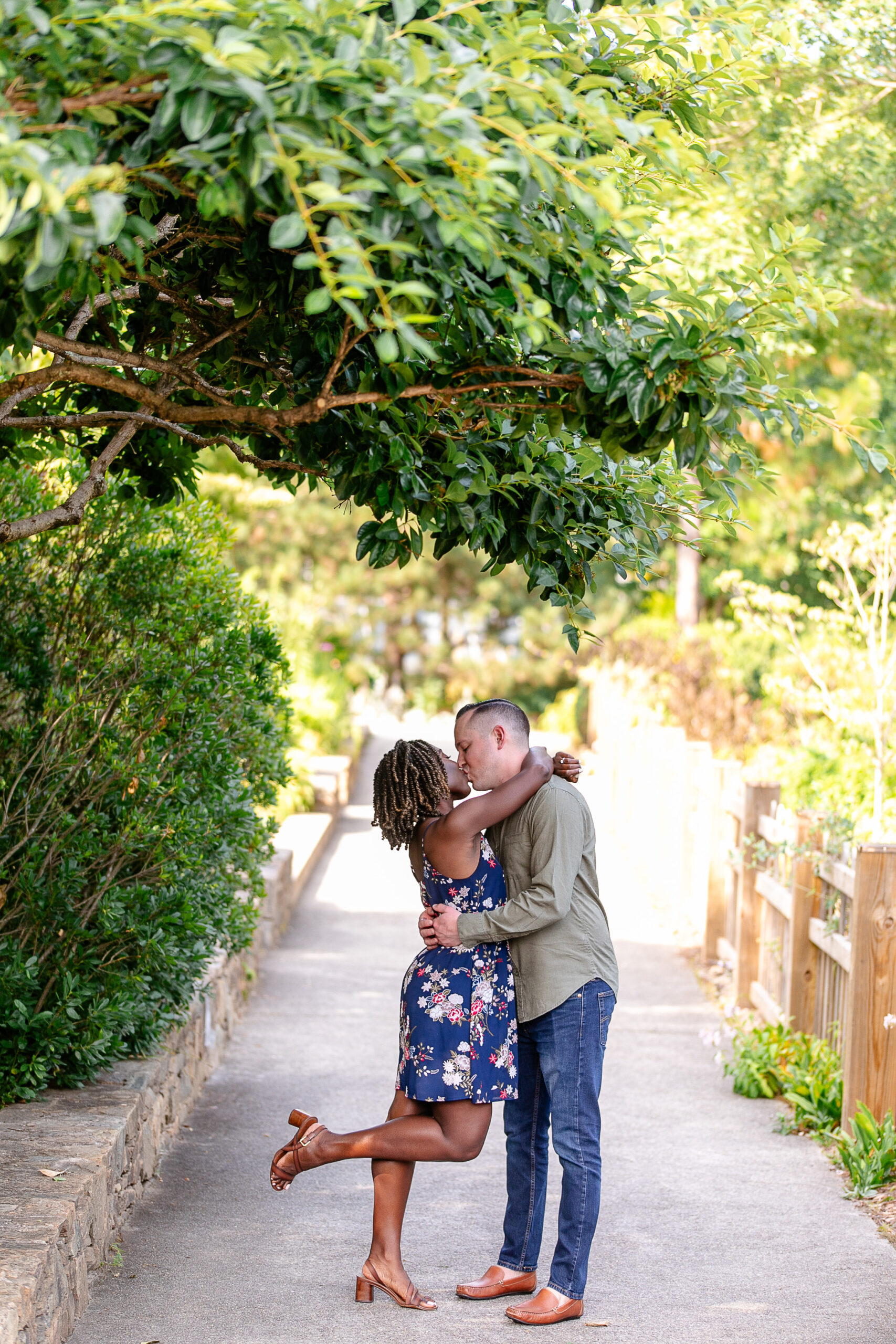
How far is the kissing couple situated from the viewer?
365cm

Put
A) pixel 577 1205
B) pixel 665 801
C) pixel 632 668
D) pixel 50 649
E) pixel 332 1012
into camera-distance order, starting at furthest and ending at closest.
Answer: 1. pixel 632 668
2. pixel 665 801
3. pixel 332 1012
4. pixel 50 649
5. pixel 577 1205

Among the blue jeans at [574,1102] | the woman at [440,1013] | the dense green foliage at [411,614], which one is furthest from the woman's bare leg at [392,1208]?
the dense green foliage at [411,614]

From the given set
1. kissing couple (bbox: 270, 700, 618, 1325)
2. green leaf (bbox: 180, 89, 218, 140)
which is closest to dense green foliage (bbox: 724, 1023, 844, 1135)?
kissing couple (bbox: 270, 700, 618, 1325)

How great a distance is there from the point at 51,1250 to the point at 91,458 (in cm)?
251

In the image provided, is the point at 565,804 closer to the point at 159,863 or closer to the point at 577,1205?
the point at 577,1205

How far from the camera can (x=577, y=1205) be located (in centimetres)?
366

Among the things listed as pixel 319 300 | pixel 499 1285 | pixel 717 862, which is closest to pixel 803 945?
pixel 717 862

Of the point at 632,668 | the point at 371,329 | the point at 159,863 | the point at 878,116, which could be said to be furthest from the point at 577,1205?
the point at 632,668

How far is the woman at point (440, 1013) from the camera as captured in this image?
3.64 meters

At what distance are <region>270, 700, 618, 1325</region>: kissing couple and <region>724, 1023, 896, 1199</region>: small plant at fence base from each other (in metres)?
1.61

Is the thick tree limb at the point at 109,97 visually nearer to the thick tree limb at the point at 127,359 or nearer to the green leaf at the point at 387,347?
the green leaf at the point at 387,347

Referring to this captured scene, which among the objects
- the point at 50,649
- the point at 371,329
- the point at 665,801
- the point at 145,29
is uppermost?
the point at 145,29

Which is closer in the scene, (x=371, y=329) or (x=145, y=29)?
(x=145, y=29)

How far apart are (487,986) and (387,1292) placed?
0.97 meters
